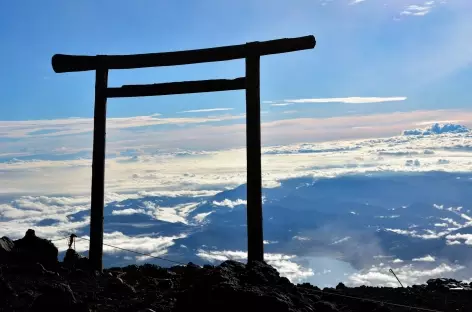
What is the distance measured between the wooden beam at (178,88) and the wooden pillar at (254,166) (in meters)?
0.30

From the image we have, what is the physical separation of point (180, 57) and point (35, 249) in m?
5.22

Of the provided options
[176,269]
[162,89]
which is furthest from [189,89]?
[176,269]

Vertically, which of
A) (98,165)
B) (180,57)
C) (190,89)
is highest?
(180,57)

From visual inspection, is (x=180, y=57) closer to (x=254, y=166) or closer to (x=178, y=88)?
(x=178, y=88)

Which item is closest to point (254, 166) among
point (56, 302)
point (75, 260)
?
point (56, 302)

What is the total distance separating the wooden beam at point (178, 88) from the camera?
31.7ft

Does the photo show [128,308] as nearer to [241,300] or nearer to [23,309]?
[23,309]

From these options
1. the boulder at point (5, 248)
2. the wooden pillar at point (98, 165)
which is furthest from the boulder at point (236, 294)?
the boulder at point (5, 248)

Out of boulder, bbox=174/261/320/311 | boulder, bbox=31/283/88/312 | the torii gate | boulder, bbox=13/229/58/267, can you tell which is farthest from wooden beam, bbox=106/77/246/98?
boulder, bbox=31/283/88/312

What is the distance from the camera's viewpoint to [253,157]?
9336 mm

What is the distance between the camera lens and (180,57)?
33.6 feet

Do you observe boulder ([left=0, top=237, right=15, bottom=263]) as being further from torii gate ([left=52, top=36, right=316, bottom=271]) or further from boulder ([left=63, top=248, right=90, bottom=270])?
torii gate ([left=52, top=36, right=316, bottom=271])

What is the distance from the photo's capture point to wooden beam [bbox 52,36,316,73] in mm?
9328

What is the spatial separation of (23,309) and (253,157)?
481 centimetres
